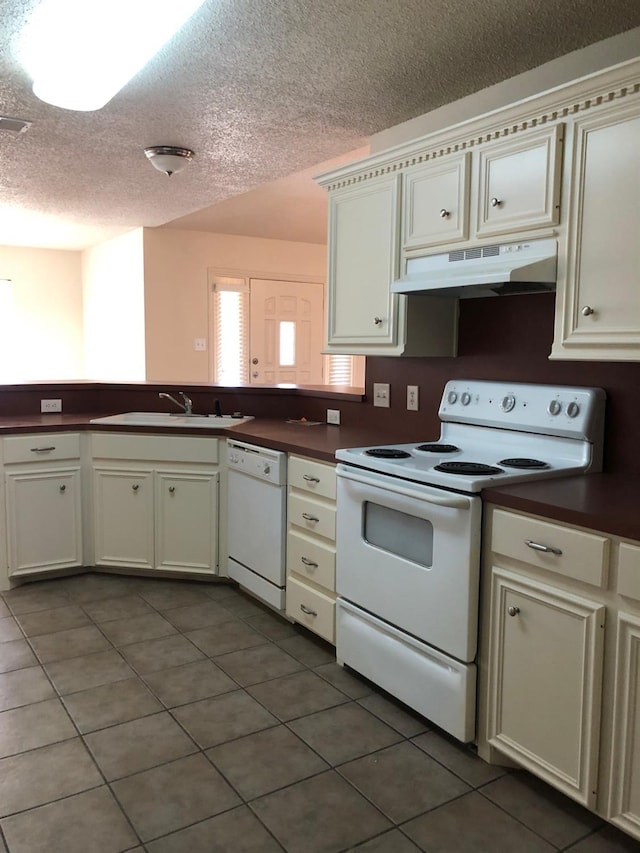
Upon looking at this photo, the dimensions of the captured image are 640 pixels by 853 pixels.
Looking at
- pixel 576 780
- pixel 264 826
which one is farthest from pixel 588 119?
pixel 264 826

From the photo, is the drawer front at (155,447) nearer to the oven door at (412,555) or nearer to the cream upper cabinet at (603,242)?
A: the oven door at (412,555)

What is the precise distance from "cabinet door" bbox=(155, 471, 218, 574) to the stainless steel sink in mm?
294

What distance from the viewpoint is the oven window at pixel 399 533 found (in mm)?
2197

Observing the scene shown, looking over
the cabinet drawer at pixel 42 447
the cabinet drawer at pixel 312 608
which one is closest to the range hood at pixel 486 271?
the cabinet drawer at pixel 312 608

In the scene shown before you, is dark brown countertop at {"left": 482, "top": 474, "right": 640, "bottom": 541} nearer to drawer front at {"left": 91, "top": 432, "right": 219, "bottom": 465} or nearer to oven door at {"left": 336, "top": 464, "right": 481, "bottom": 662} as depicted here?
oven door at {"left": 336, "top": 464, "right": 481, "bottom": 662}

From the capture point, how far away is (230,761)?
2.06 m

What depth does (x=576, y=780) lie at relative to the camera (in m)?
1.76

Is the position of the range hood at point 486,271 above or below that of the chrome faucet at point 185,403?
above

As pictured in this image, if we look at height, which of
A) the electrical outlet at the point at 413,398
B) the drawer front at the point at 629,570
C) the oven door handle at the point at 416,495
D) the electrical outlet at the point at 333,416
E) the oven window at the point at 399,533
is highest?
the electrical outlet at the point at 413,398

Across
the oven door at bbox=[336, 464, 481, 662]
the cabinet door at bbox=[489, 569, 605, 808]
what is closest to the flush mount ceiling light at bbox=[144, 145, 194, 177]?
the oven door at bbox=[336, 464, 481, 662]

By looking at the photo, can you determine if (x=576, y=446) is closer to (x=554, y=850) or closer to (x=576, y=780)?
(x=576, y=780)

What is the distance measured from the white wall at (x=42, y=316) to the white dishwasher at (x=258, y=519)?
5056 mm

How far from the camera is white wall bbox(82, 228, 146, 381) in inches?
261

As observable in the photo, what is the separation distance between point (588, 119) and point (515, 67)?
0.67 meters
